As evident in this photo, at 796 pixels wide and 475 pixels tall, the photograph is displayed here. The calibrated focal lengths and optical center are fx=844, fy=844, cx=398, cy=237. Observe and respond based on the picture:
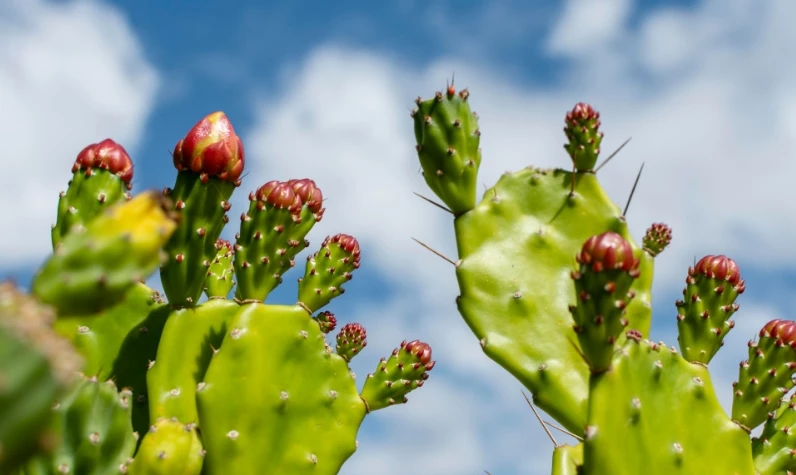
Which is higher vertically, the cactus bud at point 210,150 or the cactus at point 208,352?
the cactus bud at point 210,150

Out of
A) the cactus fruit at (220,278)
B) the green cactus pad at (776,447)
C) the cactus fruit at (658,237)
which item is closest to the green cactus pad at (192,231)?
the cactus fruit at (220,278)

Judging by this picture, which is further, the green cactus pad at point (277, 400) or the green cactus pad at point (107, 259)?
the green cactus pad at point (277, 400)

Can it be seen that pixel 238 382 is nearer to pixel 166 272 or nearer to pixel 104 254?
pixel 166 272

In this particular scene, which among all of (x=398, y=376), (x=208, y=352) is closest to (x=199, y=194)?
(x=208, y=352)

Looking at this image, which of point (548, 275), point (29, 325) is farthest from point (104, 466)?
point (548, 275)

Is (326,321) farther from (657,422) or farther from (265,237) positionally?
(657,422)

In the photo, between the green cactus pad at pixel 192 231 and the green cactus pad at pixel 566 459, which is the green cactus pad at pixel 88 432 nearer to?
the green cactus pad at pixel 192 231
